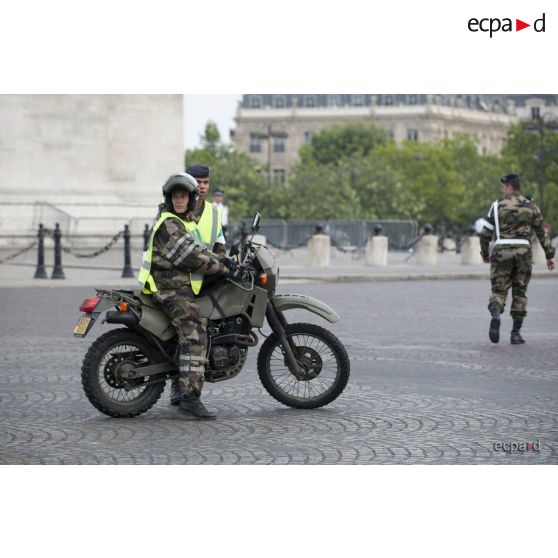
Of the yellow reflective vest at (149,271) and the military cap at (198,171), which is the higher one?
the military cap at (198,171)

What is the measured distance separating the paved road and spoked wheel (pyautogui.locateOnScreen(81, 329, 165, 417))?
96 millimetres

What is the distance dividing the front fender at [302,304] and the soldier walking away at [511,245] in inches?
169

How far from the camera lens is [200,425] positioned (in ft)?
24.0

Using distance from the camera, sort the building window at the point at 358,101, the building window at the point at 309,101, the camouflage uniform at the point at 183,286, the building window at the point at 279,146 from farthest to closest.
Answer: the building window at the point at 309,101
the building window at the point at 279,146
the building window at the point at 358,101
the camouflage uniform at the point at 183,286

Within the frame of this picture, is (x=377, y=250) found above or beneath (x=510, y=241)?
beneath

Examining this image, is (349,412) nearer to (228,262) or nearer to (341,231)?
(228,262)

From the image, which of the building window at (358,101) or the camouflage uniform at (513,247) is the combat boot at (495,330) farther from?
the building window at (358,101)

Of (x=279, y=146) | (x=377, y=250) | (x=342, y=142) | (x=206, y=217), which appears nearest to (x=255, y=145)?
(x=279, y=146)

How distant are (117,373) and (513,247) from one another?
561cm

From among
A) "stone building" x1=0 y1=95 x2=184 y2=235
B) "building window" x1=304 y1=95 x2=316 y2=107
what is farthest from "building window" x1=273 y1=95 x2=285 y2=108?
"stone building" x1=0 y1=95 x2=184 y2=235

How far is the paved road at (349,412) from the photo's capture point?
638 cm

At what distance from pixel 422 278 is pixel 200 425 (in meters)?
18.4

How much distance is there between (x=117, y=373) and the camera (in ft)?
24.4

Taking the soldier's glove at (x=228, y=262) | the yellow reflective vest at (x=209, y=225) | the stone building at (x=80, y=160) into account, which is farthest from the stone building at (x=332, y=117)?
the soldier's glove at (x=228, y=262)
